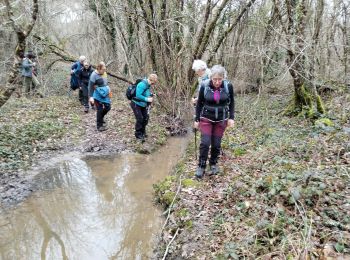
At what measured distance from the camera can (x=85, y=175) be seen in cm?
718

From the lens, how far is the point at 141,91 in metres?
8.33

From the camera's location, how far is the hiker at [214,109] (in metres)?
5.40

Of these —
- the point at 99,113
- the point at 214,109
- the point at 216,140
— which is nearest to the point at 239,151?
the point at 216,140

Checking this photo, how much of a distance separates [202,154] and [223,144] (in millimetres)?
2121

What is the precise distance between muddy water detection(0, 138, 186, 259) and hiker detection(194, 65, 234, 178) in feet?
4.71

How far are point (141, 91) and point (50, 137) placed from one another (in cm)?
296

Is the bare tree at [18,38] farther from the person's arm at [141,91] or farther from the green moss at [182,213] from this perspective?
the green moss at [182,213]

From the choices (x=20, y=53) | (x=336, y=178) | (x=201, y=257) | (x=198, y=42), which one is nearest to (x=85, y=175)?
(x=20, y=53)

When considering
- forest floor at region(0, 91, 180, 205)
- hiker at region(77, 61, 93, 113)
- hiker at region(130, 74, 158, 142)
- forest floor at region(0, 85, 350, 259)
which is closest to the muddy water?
forest floor at region(0, 85, 350, 259)

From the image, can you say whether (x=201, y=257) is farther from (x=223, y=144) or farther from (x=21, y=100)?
(x=21, y=100)

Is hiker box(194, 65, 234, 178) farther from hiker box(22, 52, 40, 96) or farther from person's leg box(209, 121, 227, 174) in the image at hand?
hiker box(22, 52, 40, 96)

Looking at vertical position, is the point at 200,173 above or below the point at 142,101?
below

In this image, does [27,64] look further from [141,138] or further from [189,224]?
[189,224]

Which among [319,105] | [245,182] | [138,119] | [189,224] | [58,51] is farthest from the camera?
[58,51]
